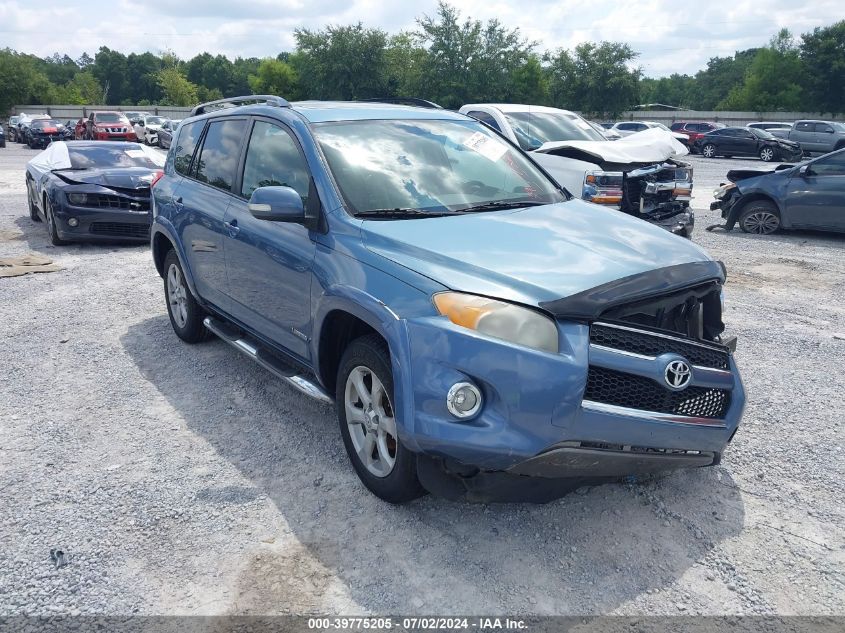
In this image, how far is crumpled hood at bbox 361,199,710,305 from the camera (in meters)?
3.10

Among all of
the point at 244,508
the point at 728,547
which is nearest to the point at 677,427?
the point at 728,547

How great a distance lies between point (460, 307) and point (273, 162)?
2068 mm

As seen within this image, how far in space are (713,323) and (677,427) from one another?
83cm

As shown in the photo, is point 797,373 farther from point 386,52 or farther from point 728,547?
point 386,52

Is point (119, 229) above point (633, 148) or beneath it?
beneath

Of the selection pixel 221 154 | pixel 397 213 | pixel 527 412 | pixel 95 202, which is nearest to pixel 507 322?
pixel 527 412

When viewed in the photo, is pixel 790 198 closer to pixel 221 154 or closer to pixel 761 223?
pixel 761 223

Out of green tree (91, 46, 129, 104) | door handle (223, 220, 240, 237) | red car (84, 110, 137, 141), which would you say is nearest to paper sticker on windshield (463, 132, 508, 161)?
door handle (223, 220, 240, 237)

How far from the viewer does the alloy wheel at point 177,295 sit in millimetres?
5984

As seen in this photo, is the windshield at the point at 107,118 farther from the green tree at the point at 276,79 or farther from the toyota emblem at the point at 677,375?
the green tree at the point at 276,79

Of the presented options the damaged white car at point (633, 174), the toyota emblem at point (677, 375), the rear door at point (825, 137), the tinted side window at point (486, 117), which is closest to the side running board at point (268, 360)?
the toyota emblem at point (677, 375)

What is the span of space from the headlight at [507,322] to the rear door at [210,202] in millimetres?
2501

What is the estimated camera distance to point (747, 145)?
31250mm

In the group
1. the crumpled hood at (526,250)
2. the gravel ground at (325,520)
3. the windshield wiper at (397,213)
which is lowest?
the gravel ground at (325,520)
